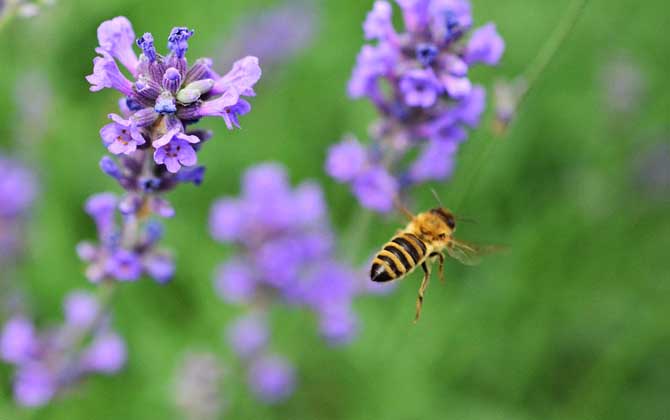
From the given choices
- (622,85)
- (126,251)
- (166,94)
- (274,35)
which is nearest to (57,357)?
(126,251)

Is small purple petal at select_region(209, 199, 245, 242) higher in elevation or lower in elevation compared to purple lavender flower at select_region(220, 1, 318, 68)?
lower

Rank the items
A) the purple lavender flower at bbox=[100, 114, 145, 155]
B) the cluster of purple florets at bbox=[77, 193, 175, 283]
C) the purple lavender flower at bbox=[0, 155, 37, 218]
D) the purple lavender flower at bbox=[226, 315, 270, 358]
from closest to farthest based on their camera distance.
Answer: the purple lavender flower at bbox=[100, 114, 145, 155] < the cluster of purple florets at bbox=[77, 193, 175, 283] < the purple lavender flower at bbox=[226, 315, 270, 358] < the purple lavender flower at bbox=[0, 155, 37, 218]

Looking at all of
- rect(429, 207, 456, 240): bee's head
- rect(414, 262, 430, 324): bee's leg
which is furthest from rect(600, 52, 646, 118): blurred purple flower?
rect(414, 262, 430, 324): bee's leg

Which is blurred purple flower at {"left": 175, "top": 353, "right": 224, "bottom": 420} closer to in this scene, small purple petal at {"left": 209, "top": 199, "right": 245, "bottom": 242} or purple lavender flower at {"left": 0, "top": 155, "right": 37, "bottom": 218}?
small purple petal at {"left": 209, "top": 199, "right": 245, "bottom": 242}

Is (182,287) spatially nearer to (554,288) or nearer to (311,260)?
(311,260)

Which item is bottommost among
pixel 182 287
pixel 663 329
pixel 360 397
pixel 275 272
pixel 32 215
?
pixel 663 329

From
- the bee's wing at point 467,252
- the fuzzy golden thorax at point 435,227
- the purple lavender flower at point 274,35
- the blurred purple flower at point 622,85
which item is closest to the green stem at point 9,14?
the fuzzy golden thorax at point 435,227

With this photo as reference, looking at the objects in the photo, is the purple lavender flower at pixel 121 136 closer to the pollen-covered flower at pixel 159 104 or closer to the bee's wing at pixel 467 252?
the pollen-covered flower at pixel 159 104

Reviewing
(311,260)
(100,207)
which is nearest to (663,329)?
(311,260)
